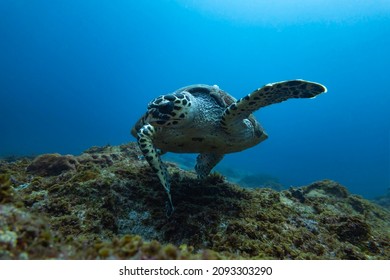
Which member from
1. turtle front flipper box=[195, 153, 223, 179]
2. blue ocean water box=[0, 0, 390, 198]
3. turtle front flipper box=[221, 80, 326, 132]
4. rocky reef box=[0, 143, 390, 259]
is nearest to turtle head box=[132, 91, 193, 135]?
turtle front flipper box=[221, 80, 326, 132]

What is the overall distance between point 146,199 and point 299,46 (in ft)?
428

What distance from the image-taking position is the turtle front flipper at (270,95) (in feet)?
14.0

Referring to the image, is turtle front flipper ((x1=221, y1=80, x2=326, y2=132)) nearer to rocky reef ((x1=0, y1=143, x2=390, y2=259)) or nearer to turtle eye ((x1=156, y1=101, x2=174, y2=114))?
turtle eye ((x1=156, y1=101, x2=174, y2=114))

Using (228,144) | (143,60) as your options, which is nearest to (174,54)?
(143,60)

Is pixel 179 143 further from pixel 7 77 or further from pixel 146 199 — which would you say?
pixel 7 77

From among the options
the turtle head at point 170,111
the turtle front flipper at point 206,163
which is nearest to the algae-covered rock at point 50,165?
the turtle head at point 170,111

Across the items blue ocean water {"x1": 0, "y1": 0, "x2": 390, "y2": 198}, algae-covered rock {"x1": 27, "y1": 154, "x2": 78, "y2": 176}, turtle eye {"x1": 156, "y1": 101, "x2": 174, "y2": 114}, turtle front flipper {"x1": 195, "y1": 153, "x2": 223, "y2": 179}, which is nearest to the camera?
turtle eye {"x1": 156, "y1": 101, "x2": 174, "y2": 114}

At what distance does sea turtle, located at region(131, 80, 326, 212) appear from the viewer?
14.0 feet

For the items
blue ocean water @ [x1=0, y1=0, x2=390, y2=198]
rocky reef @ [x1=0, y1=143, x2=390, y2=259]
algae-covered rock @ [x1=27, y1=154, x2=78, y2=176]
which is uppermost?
blue ocean water @ [x1=0, y1=0, x2=390, y2=198]

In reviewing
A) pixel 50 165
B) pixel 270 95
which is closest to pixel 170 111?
pixel 270 95

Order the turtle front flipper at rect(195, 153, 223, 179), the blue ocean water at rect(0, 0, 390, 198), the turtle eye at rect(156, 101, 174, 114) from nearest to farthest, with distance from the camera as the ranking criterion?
the turtle eye at rect(156, 101, 174, 114), the turtle front flipper at rect(195, 153, 223, 179), the blue ocean water at rect(0, 0, 390, 198)

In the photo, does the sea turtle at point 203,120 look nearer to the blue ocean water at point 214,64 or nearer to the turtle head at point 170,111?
the turtle head at point 170,111

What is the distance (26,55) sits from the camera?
134 m
